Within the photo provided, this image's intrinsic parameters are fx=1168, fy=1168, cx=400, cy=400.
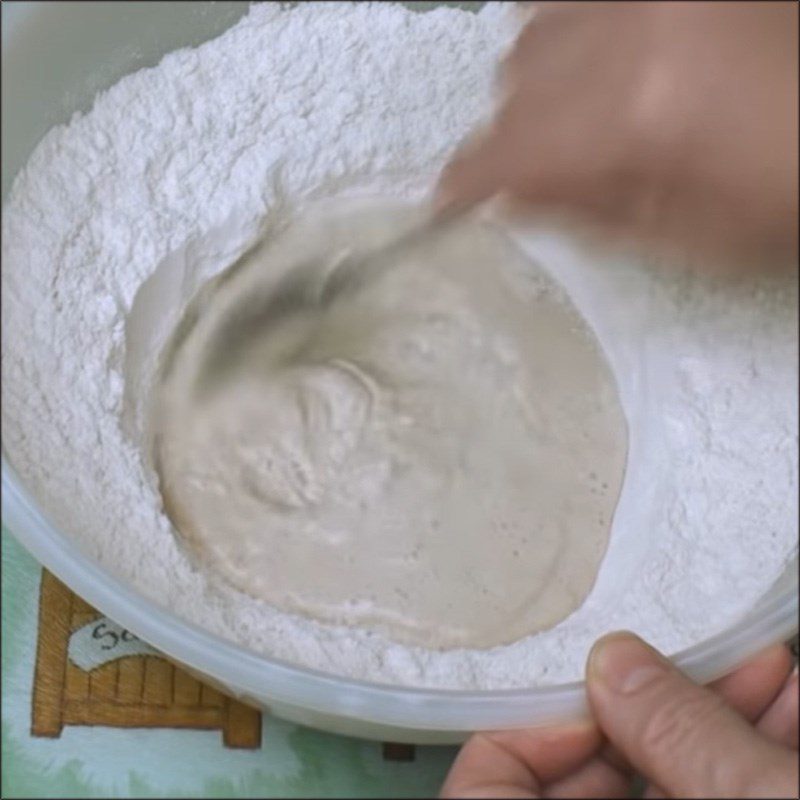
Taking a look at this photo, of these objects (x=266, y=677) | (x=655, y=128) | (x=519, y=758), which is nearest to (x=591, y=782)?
(x=519, y=758)

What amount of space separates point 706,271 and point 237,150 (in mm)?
316

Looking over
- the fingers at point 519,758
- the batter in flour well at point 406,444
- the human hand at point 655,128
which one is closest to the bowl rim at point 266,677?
the fingers at point 519,758

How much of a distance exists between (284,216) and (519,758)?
429 millimetres

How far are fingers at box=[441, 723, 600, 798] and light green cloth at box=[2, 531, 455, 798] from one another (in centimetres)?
8

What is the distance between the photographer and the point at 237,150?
75cm

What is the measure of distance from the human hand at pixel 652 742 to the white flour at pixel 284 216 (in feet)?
0.30

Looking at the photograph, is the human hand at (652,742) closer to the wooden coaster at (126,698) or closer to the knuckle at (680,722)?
the knuckle at (680,722)

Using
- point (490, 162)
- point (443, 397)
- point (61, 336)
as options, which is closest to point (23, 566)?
point (61, 336)

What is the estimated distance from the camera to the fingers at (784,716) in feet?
1.72

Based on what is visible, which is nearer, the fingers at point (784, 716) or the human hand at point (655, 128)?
the fingers at point (784, 716)

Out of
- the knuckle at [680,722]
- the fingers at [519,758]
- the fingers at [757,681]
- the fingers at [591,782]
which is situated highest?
the knuckle at [680,722]

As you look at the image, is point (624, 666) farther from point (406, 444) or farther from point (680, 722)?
point (406, 444)

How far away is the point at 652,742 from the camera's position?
451mm

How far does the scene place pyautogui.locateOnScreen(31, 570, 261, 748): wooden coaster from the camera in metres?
0.55
